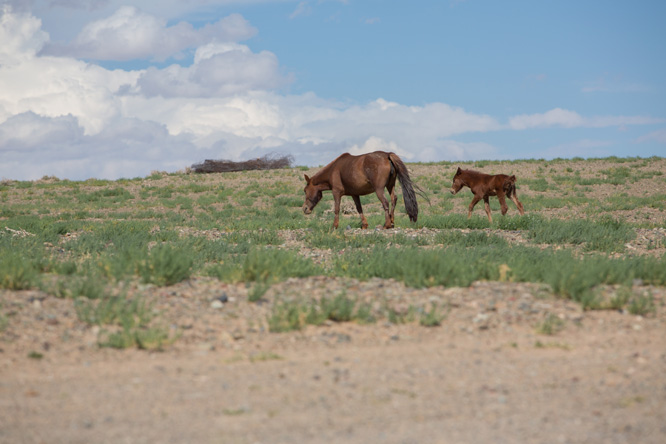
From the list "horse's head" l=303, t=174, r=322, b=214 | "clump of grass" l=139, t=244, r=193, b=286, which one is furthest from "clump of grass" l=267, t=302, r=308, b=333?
"horse's head" l=303, t=174, r=322, b=214

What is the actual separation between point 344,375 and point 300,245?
9.00 metres

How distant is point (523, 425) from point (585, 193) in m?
30.3

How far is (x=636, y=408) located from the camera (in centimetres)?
513

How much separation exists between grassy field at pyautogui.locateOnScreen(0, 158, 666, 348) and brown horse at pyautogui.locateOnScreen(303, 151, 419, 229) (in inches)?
30.8

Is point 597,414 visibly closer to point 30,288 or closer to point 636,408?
point 636,408

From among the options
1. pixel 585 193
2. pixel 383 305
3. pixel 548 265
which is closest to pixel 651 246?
pixel 548 265

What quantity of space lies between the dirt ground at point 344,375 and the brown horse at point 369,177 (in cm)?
848

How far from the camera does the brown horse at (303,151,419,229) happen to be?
667 inches

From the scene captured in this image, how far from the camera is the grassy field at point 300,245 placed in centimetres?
809

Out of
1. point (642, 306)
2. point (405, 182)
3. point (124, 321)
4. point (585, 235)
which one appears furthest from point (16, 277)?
point (585, 235)

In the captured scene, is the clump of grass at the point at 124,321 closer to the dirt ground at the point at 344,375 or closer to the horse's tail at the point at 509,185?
the dirt ground at the point at 344,375

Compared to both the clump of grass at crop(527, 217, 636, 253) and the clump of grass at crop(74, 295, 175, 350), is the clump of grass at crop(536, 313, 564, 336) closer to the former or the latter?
the clump of grass at crop(74, 295, 175, 350)

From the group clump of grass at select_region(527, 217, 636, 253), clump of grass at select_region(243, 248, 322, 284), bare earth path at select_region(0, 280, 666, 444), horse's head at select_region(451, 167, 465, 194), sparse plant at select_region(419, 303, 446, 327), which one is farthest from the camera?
horse's head at select_region(451, 167, 465, 194)

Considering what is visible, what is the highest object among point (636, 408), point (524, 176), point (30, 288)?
point (524, 176)
